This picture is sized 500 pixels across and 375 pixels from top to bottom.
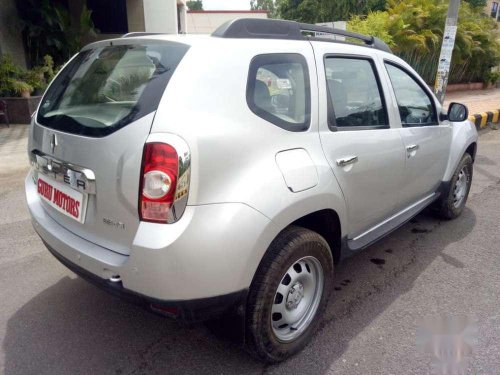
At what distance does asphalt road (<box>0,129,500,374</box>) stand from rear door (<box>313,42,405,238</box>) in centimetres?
56

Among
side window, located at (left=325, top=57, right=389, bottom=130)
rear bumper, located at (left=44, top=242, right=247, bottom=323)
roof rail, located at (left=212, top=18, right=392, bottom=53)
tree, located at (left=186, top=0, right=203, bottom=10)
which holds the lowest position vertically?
rear bumper, located at (left=44, top=242, right=247, bottom=323)

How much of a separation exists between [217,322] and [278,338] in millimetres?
372

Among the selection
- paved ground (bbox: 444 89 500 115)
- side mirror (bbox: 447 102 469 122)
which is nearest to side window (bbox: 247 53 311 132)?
side mirror (bbox: 447 102 469 122)

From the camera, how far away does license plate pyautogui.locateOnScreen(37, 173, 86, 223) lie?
2.09 metres

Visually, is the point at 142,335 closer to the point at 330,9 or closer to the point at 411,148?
the point at 411,148

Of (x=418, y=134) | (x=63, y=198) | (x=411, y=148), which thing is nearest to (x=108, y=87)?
(x=63, y=198)

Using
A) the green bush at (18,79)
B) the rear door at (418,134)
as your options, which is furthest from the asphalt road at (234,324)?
the green bush at (18,79)

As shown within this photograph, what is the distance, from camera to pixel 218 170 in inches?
72.7

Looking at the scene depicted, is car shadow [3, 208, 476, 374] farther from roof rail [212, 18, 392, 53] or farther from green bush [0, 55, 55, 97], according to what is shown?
green bush [0, 55, 55, 97]

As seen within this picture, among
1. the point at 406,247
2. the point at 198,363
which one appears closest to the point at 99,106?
the point at 198,363

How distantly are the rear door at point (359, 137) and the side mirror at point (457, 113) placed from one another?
3.36 ft

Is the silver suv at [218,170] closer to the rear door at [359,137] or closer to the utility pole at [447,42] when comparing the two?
the rear door at [359,137]

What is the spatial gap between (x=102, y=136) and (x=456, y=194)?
368 centimetres

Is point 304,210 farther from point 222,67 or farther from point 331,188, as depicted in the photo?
point 222,67
